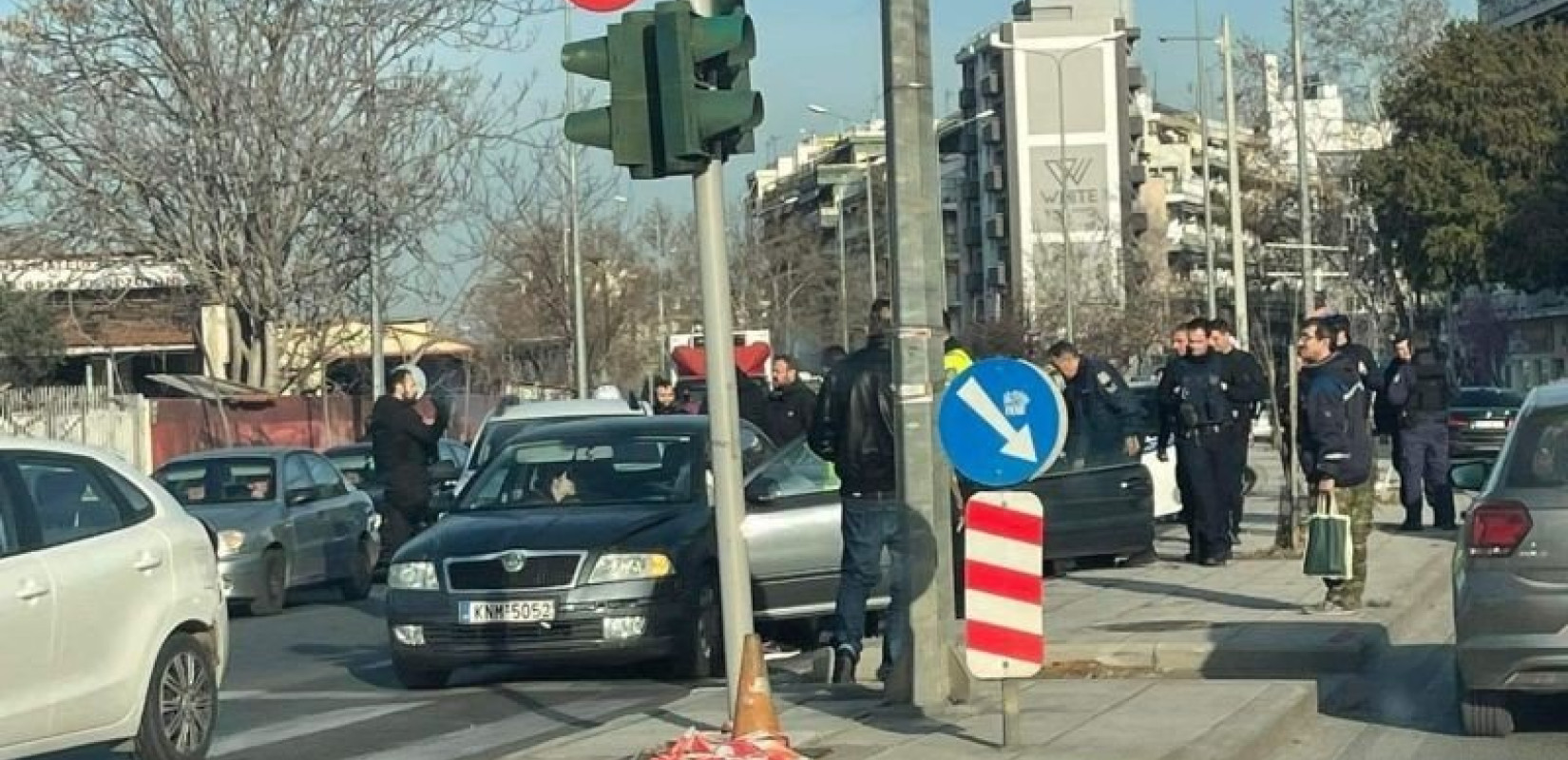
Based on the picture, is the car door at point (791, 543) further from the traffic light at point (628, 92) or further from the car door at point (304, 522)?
the car door at point (304, 522)

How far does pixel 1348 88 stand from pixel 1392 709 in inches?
1998

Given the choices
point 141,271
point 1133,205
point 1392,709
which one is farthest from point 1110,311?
point 1392,709

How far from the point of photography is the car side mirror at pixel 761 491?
1427 centimetres

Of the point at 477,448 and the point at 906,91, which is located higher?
the point at 906,91

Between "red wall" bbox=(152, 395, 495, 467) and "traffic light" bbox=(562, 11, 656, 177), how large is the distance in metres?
26.5

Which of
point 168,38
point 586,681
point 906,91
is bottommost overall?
point 586,681

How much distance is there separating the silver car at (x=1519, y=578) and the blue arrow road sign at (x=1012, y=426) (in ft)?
6.79

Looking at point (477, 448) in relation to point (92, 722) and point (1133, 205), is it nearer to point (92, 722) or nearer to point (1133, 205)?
point (92, 722)

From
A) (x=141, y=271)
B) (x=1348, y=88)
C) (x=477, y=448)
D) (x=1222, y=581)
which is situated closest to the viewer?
(x=1222, y=581)

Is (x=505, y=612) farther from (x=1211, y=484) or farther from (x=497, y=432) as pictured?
(x=497, y=432)

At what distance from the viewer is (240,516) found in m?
20.4

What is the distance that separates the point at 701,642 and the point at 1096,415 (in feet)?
19.9

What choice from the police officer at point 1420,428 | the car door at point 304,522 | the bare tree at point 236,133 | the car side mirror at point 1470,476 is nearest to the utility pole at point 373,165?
the bare tree at point 236,133

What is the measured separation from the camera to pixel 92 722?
9.86 meters
